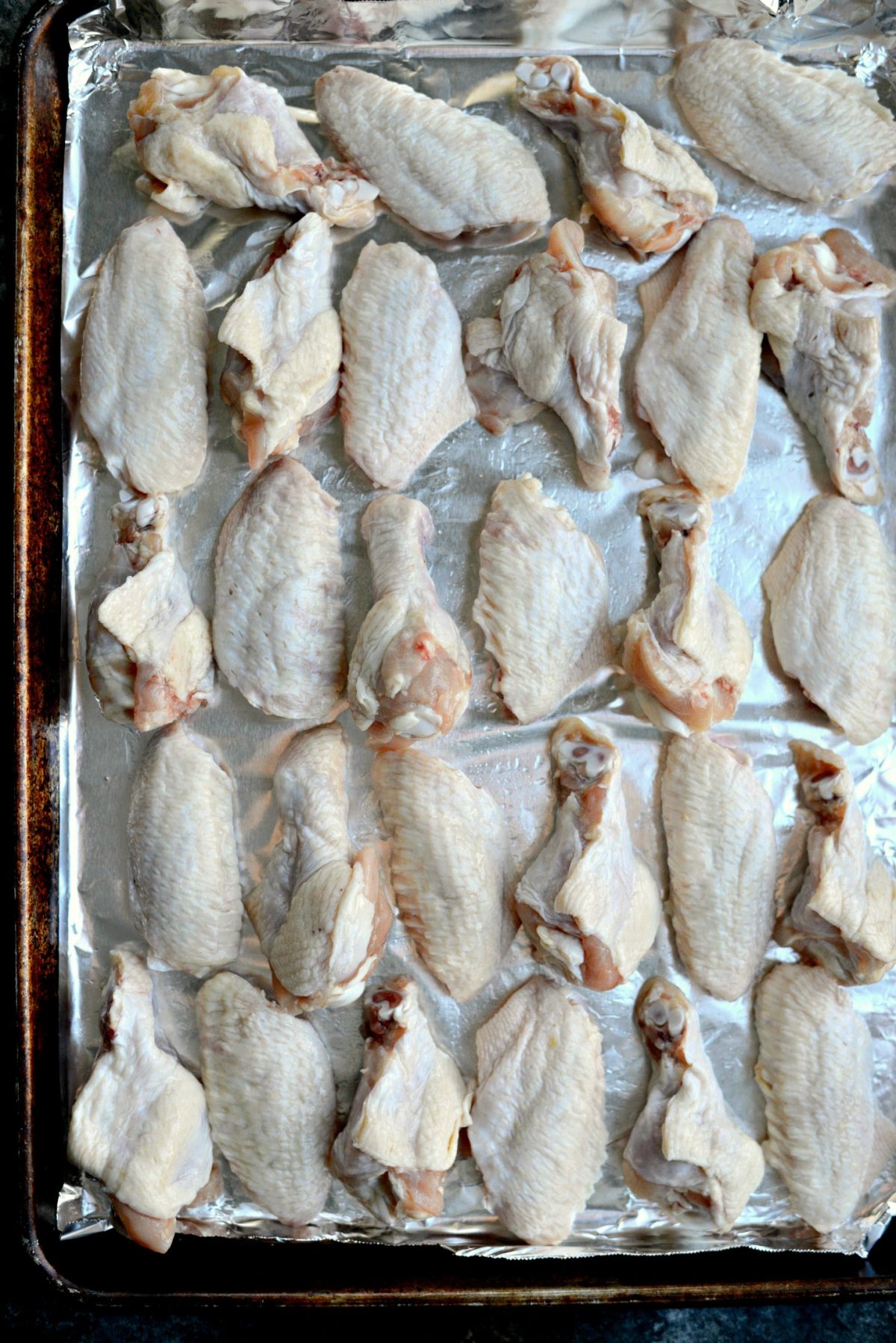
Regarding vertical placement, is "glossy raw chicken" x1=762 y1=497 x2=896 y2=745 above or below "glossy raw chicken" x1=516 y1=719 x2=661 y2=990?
above

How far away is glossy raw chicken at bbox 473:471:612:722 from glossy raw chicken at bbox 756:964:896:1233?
0.66m

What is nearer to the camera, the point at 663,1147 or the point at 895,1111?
the point at 663,1147

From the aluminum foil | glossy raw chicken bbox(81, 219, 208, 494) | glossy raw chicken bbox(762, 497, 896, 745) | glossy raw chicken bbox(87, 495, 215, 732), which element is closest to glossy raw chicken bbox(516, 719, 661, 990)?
the aluminum foil

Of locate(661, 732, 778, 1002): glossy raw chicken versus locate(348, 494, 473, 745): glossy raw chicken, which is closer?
locate(348, 494, 473, 745): glossy raw chicken

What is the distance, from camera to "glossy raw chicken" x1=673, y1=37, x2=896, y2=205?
1.79 metres

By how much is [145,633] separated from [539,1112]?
1.04 metres

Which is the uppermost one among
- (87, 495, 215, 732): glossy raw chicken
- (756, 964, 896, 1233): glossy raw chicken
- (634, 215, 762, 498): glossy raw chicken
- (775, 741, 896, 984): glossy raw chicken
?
(634, 215, 762, 498): glossy raw chicken

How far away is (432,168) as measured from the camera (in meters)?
1.77

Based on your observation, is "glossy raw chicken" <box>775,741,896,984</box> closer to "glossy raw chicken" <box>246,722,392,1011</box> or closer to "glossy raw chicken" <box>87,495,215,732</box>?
"glossy raw chicken" <box>246,722,392,1011</box>

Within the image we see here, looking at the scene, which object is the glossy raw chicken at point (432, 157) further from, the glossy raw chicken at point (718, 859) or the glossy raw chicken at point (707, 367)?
the glossy raw chicken at point (718, 859)

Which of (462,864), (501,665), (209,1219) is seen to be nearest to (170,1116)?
(209,1219)

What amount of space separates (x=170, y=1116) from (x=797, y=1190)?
3.54ft

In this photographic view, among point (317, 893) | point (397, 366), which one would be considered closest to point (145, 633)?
point (317, 893)

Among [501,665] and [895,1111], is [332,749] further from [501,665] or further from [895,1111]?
[895,1111]
